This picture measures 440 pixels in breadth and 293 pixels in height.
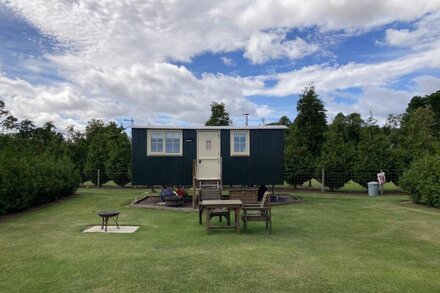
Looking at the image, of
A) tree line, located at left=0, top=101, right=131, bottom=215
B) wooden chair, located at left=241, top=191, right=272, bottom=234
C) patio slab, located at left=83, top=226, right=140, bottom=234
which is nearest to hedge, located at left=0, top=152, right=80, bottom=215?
tree line, located at left=0, top=101, right=131, bottom=215

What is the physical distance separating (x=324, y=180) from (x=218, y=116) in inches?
353

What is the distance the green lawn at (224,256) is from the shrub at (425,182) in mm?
1921

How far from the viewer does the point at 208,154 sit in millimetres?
13164

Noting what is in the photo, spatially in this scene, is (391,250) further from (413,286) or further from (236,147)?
(236,147)

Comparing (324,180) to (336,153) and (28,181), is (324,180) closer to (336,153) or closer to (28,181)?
(336,153)

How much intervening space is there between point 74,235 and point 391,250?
5.94 m

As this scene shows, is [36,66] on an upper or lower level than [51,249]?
upper

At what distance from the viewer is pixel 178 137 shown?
13102mm

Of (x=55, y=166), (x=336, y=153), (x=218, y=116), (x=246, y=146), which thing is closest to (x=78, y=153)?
(x=55, y=166)

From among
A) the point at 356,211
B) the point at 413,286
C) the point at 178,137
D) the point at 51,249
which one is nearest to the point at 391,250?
the point at 413,286

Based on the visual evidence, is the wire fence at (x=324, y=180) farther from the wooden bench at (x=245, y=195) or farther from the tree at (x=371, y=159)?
the wooden bench at (x=245, y=195)

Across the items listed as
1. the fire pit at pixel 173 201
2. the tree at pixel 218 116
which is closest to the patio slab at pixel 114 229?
the fire pit at pixel 173 201

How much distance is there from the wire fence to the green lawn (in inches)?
276

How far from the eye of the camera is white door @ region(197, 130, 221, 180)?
1314 cm
